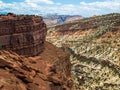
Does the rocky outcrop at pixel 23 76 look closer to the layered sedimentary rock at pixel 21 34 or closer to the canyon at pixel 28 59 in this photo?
the canyon at pixel 28 59

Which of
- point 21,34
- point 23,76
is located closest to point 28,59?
point 21,34

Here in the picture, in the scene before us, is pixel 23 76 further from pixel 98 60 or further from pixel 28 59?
pixel 98 60

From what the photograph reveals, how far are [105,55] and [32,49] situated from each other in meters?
75.1

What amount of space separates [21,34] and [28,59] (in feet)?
42.3

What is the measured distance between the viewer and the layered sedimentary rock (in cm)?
7944

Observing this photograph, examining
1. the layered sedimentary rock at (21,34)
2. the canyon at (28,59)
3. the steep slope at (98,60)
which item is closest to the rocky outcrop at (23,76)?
Answer: the canyon at (28,59)

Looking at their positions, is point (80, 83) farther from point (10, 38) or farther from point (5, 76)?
point (5, 76)

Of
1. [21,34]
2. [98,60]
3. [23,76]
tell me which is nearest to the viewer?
[23,76]

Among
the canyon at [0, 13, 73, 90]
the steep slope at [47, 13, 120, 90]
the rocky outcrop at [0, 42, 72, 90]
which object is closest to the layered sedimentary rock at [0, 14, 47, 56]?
the canyon at [0, 13, 73, 90]

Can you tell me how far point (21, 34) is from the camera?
84938 millimetres

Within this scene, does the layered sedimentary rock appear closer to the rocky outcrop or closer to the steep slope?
the rocky outcrop

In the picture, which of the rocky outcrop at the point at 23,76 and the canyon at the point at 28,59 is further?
the canyon at the point at 28,59

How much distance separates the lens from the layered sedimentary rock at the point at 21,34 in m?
79.4

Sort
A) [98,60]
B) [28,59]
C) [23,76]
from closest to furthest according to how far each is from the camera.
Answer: [23,76]
[28,59]
[98,60]
